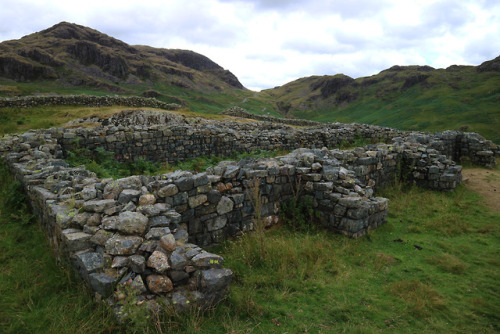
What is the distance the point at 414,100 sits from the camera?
158 ft

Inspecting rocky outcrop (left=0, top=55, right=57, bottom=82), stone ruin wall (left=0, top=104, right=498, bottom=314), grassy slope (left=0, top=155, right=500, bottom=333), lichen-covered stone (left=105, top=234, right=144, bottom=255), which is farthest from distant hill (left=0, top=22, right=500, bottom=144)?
lichen-covered stone (left=105, top=234, right=144, bottom=255)

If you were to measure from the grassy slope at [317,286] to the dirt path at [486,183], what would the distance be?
3375 millimetres

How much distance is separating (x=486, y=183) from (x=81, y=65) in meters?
67.9

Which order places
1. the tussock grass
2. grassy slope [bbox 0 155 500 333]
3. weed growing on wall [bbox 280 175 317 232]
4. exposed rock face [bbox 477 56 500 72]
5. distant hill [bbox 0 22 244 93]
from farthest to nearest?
exposed rock face [bbox 477 56 500 72]
distant hill [bbox 0 22 244 93]
weed growing on wall [bbox 280 175 317 232]
the tussock grass
grassy slope [bbox 0 155 500 333]


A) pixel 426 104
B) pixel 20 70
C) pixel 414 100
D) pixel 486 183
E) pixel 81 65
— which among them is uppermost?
pixel 81 65

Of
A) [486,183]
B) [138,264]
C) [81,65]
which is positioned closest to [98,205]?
[138,264]

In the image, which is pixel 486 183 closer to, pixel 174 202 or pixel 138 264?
pixel 174 202

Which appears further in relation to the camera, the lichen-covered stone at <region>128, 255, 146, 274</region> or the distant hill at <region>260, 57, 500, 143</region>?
the distant hill at <region>260, 57, 500, 143</region>

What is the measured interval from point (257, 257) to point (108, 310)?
9.00 feet

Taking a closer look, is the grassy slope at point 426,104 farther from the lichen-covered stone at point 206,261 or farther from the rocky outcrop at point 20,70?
the rocky outcrop at point 20,70

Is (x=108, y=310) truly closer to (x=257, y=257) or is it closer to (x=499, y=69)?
(x=257, y=257)

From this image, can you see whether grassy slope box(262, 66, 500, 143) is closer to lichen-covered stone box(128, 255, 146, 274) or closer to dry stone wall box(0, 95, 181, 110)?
dry stone wall box(0, 95, 181, 110)

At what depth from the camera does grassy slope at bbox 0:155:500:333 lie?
12.3 ft

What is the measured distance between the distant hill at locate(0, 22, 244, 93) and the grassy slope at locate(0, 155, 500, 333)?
4775cm
